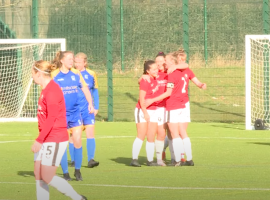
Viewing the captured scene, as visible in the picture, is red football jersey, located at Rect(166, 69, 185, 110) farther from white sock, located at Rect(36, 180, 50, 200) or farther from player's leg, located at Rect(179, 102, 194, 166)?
white sock, located at Rect(36, 180, 50, 200)

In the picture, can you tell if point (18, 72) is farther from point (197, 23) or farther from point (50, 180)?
point (50, 180)

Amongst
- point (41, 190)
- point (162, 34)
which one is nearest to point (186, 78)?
point (41, 190)

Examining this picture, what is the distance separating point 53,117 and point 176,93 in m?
4.59

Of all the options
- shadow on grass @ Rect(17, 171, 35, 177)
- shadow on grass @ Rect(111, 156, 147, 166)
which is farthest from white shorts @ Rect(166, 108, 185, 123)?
shadow on grass @ Rect(17, 171, 35, 177)

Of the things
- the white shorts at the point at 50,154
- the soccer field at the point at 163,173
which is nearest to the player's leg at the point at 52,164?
the white shorts at the point at 50,154

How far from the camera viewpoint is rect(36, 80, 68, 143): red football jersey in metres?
7.97

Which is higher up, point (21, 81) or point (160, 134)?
point (21, 81)

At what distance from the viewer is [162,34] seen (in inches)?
922

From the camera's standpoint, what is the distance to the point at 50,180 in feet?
26.5

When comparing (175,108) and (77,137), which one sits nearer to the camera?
(77,137)

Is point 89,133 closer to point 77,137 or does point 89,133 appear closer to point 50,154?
point 77,137

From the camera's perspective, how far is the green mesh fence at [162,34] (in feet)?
73.7

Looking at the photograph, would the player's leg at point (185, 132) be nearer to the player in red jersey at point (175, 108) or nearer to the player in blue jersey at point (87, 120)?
the player in red jersey at point (175, 108)

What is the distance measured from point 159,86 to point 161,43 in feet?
36.0
